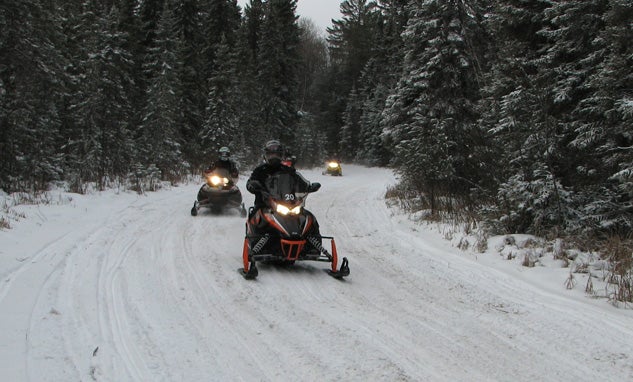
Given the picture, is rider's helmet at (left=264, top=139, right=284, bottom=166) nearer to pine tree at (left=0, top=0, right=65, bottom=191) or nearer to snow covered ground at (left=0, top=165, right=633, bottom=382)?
snow covered ground at (left=0, top=165, right=633, bottom=382)

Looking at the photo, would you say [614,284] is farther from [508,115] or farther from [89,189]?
[89,189]

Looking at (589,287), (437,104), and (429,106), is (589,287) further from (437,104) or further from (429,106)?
Answer: (429,106)

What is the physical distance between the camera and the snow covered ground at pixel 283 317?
3.77 meters

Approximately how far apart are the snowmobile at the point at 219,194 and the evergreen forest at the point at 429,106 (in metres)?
4.19

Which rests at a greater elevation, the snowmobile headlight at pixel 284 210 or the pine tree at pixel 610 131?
the pine tree at pixel 610 131

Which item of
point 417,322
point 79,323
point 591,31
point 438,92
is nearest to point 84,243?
point 79,323

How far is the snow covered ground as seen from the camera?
3773mm

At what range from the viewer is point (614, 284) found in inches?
237

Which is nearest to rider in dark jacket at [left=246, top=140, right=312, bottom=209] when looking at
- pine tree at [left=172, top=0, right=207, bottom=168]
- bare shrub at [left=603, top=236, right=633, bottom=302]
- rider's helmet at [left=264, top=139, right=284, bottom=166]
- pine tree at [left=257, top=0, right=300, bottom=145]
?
rider's helmet at [left=264, top=139, right=284, bottom=166]

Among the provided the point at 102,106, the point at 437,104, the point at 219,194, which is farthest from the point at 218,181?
A: the point at 102,106

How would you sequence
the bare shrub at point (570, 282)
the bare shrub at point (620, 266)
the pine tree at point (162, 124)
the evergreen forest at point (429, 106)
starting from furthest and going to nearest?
the pine tree at point (162, 124) → the evergreen forest at point (429, 106) → the bare shrub at point (570, 282) → the bare shrub at point (620, 266)

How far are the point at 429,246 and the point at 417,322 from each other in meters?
3.91

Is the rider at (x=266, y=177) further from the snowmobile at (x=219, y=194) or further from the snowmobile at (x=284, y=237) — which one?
the snowmobile at (x=219, y=194)

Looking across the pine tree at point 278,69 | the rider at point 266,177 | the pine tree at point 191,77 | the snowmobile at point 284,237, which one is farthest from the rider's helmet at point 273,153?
the pine tree at point 278,69
